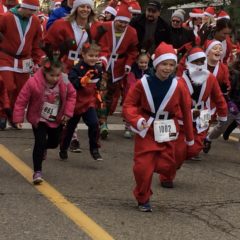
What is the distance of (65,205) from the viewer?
535cm

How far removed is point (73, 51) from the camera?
7547 mm

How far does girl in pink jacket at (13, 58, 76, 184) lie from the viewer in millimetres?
5941

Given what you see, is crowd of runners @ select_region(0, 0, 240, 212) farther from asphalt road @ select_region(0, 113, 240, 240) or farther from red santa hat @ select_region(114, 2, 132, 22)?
asphalt road @ select_region(0, 113, 240, 240)

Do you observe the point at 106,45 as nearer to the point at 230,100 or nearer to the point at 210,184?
the point at 230,100

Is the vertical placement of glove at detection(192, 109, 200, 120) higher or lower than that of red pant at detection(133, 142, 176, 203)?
higher

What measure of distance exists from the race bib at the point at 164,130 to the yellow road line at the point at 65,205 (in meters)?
0.94

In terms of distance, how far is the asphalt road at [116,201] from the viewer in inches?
186

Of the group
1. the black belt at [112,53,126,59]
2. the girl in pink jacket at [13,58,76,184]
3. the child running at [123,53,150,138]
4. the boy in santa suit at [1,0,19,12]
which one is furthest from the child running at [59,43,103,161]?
the boy in santa suit at [1,0,19,12]

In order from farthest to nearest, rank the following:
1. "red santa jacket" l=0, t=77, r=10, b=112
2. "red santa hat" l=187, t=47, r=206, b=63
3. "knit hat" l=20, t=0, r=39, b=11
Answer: "knit hat" l=20, t=0, r=39, b=11 → "red santa hat" l=187, t=47, r=206, b=63 → "red santa jacket" l=0, t=77, r=10, b=112

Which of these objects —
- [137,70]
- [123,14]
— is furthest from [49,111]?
[137,70]

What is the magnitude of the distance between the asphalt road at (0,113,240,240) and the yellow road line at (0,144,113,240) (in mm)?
45

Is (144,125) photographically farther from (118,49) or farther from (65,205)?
(118,49)

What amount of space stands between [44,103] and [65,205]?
1158 millimetres

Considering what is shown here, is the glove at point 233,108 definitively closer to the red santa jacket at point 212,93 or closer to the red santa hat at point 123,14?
the red santa jacket at point 212,93
